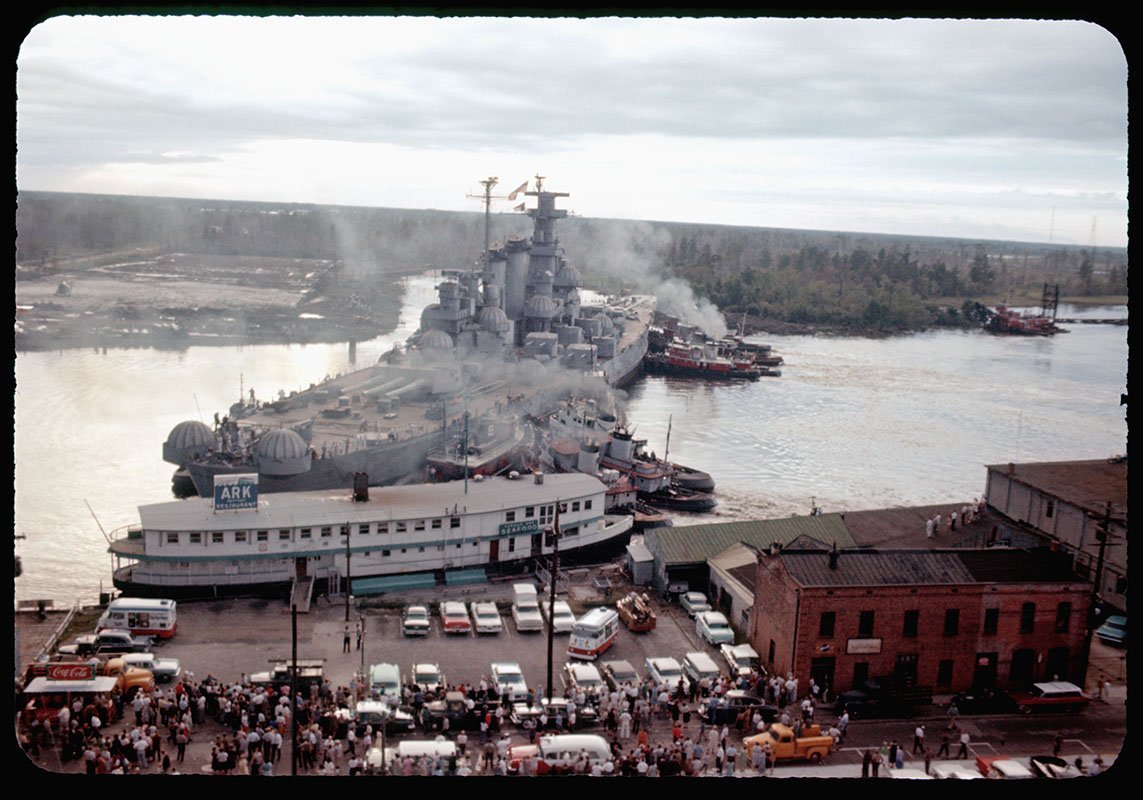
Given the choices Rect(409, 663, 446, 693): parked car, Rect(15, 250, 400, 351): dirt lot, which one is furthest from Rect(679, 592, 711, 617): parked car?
Rect(15, 250, 400, 351): dirt lot

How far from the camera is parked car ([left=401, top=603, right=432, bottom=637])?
13672mm

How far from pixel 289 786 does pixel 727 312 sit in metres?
73.4

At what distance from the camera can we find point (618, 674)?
12508mm

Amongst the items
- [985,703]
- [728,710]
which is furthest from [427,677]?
[985,703]

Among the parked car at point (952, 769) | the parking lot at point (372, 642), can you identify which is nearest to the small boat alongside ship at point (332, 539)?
the parking lot at point (372, 642)

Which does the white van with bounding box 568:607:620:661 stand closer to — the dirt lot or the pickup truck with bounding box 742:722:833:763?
the pickup truck with bounding box 742:722:833:763

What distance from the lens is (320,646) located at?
13430 millimetres

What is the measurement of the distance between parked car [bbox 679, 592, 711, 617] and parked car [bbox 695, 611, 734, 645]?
32cm

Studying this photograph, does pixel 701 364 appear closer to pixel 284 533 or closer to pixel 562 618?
pixel 284 533

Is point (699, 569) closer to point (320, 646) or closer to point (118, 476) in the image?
point (320, 646)

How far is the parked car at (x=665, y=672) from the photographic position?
486 inches

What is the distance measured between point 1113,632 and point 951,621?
3559 mm

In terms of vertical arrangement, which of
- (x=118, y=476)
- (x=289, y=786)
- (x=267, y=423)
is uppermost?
(x=289, y=786)

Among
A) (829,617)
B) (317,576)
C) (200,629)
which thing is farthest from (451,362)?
(829,617)
